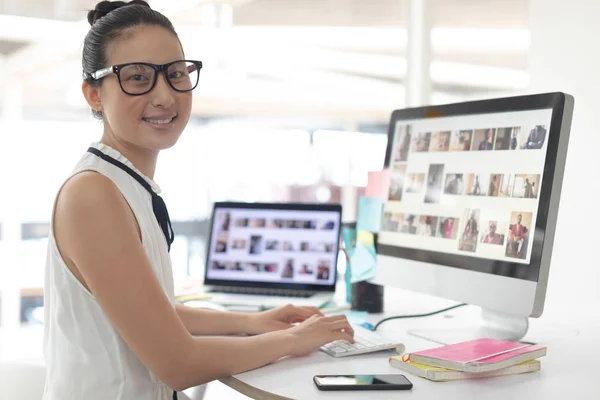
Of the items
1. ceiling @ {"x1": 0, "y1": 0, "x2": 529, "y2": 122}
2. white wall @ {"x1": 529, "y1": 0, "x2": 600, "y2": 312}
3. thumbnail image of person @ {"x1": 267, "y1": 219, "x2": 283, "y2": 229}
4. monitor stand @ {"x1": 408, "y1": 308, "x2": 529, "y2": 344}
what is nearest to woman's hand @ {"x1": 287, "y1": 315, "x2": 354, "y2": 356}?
monitor stand @ {"x1": 408, "y1": 308, "x2": 529, "y2": 344}

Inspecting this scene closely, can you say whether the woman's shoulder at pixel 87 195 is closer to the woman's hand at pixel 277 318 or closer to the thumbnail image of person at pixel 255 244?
the woman's hand at pixel 277 318

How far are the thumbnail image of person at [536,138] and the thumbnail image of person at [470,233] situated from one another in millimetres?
181

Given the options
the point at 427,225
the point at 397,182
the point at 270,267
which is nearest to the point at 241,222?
the point at 270,267

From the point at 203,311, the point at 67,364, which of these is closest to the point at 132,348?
the point at 67,364

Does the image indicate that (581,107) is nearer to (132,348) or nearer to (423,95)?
(423,95)

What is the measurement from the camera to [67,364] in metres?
1.19

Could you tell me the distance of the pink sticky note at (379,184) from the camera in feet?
5.70

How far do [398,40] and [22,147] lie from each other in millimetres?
2911

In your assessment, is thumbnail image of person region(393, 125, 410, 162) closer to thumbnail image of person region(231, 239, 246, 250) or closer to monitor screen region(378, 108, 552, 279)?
monitor screen region(378, 108, 552, 279)

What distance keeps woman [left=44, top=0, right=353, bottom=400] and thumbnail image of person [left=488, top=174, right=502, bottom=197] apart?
0.41 meters

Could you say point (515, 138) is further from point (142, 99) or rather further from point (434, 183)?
point (142, 99)

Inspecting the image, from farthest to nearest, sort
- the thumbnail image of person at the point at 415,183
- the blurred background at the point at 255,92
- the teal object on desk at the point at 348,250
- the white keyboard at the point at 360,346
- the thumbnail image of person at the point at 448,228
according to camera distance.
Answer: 1. the blurred background at the point at 255,92
2. the teal object on desk at the point at 348,250
3. the thumbnail image of person at the point at 415,183
4. the thumbnail image of person at the point at 448,228
5. the white keyboard at the point at 360,346

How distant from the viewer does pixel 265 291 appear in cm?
200

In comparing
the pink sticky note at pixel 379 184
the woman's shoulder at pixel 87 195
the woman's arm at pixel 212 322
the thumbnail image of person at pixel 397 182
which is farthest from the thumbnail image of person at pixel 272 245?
the woman's shoulder at pixel 87 195
